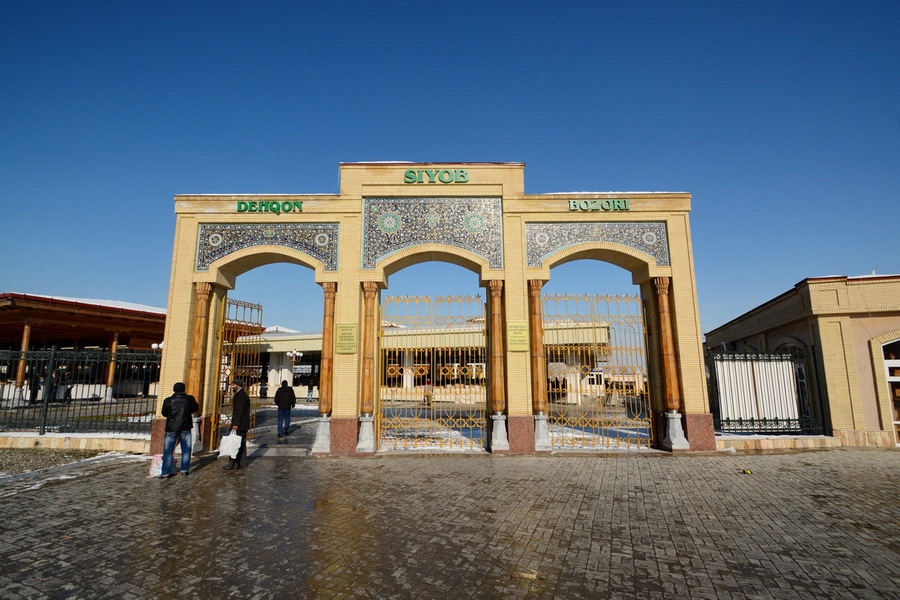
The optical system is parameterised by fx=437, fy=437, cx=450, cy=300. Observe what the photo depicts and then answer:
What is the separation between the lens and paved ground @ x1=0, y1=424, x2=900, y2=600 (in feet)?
12.5

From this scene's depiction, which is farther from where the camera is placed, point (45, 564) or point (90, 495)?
point (90, 495)

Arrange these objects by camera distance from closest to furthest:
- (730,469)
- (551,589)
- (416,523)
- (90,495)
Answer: (551,589)
(416,523)
(90,495)
(730,469)

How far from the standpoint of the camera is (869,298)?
425 inches

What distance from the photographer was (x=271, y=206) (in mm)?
10742

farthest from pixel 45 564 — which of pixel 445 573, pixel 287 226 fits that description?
pixel 287 226

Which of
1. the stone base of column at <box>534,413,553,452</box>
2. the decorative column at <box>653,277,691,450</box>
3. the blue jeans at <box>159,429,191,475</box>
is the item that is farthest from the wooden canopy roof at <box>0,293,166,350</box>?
the decorative column at <box>653,277,691,450</box>

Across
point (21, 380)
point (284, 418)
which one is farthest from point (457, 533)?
point (21, 380)

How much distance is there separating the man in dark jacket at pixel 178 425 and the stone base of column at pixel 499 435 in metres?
6.09

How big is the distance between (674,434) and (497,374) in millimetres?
4227

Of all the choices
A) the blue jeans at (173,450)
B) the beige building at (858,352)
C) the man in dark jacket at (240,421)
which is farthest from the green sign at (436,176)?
the beige building at (858,352)

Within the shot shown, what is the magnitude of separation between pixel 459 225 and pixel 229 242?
563 cm

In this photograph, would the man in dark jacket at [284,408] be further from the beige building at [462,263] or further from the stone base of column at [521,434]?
the stone base of column at [521,434]

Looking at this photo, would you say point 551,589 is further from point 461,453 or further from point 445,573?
point 461,453

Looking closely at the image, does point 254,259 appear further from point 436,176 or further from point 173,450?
point 436,176
